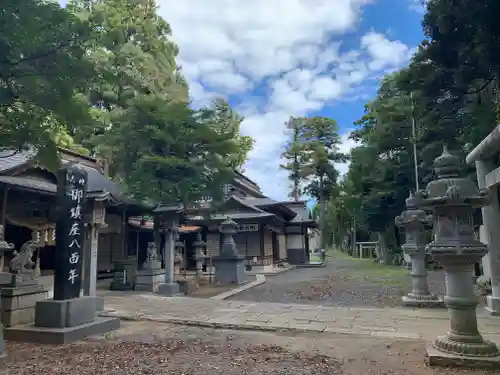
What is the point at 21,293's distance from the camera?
7.27 m

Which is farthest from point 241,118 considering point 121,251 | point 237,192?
point 121,251

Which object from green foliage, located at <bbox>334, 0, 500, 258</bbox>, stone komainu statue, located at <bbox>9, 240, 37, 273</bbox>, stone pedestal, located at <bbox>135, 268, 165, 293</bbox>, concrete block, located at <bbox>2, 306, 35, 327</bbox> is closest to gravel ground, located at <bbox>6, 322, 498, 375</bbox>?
concrete block, located at <bbox>2, 306, 35, 327</bbox>

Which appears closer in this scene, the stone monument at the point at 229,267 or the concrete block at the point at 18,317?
the concrete block at the point at 18,317

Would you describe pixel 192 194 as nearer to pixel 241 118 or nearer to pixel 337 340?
pixel 337 340

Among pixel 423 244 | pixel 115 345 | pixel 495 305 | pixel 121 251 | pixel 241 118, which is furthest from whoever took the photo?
pixel 241 118

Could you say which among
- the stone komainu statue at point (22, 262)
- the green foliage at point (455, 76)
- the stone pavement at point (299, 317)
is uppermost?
the green foliage at point (455, 76)

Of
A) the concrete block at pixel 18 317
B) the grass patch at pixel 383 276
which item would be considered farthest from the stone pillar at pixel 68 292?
the grass patch at pixel 383 276

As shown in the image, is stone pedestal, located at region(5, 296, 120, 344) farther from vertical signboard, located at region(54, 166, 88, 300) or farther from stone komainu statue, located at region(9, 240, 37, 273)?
stone komainu statue, located at region(9, 240, 37, 273)

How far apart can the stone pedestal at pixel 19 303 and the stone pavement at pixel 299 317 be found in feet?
6.32

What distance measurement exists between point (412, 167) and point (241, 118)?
13295 mm

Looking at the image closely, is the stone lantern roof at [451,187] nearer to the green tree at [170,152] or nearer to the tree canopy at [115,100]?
the tree canopy at [115,100]

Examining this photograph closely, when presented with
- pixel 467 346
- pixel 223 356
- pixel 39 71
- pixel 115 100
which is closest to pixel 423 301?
pixel 467 346

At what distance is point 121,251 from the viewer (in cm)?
1733

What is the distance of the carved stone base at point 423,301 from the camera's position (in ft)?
32.1
